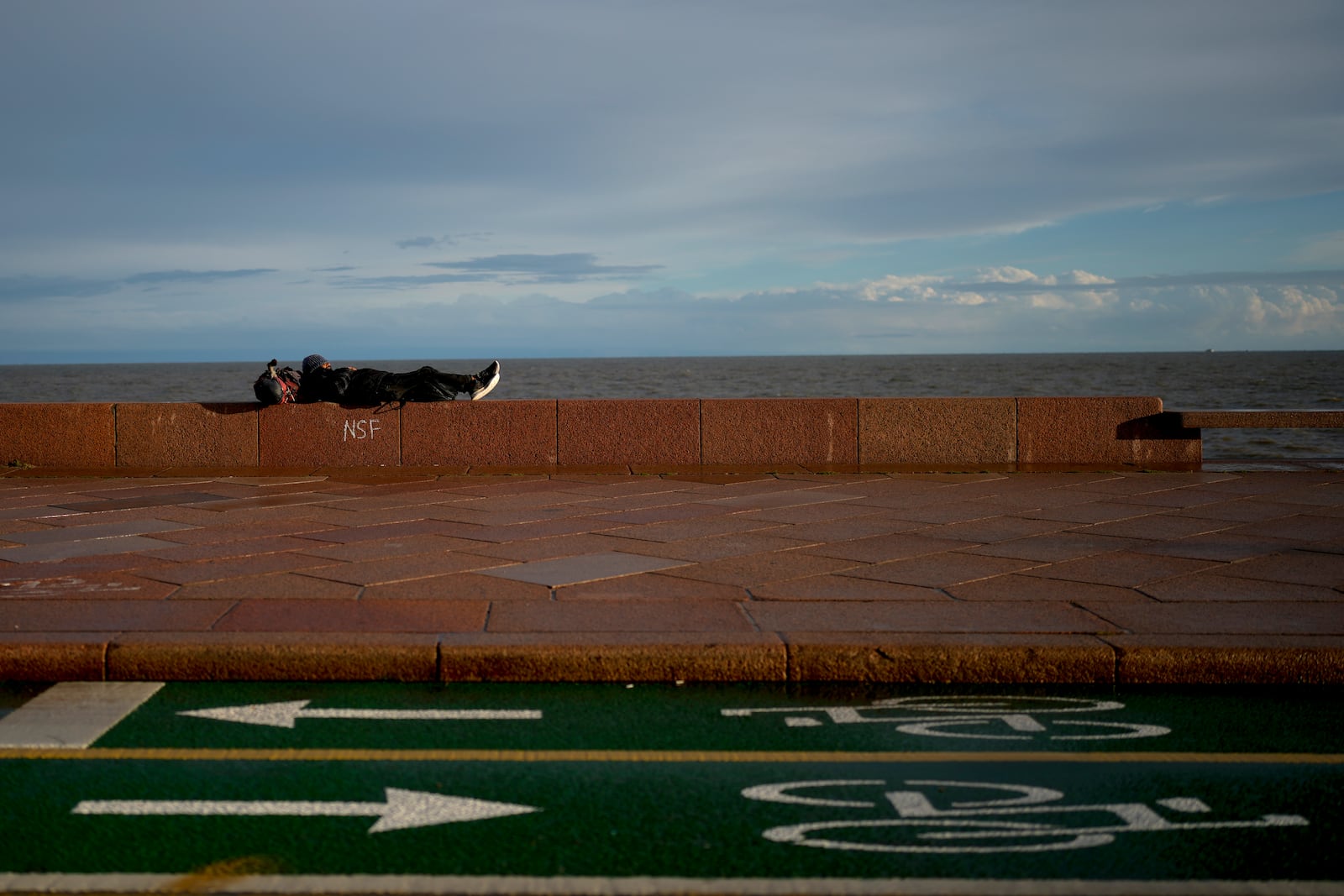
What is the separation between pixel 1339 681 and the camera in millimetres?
4543

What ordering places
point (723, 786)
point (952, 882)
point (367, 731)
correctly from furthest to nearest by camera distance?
1. point (367, 731)
2. point (723, 786)
3. point (952, 882)

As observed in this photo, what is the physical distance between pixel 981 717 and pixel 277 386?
877 cm

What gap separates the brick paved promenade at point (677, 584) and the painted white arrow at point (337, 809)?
1.19 meters

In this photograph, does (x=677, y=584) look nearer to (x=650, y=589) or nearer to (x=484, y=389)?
(x=650, y=589)

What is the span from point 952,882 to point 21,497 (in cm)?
895

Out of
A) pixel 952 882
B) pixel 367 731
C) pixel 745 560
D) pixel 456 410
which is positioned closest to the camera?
pixel 952 882

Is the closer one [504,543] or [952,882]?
[952,882]

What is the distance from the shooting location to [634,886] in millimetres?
2836

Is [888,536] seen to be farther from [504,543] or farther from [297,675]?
[297,675]

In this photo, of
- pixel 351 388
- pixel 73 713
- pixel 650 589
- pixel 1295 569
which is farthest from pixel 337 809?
pixel 351 388

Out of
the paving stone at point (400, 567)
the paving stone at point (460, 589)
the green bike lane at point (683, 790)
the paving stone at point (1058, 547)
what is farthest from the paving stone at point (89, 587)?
the paving stone at point (1058, 547)

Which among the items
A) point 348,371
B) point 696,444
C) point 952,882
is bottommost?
point 952,882

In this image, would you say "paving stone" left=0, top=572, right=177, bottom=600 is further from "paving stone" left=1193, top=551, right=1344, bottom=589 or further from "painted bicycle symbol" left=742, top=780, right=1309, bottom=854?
"paving stone" left=1193, top=551, right=1344, bottom=589

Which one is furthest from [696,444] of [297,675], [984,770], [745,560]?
[984,770]
